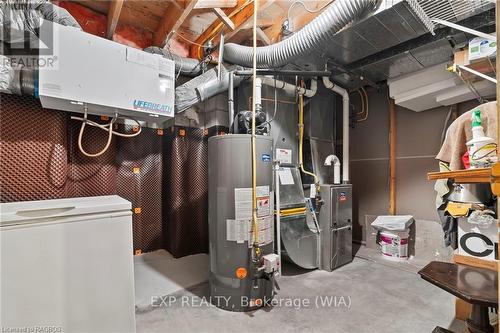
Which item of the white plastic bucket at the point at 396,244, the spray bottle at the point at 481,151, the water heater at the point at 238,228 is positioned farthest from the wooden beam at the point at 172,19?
the white plastic bucket at the point at 396,244

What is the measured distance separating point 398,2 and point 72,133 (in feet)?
9.21

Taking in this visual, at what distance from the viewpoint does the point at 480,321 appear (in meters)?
1.06

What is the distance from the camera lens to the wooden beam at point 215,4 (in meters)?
1.93

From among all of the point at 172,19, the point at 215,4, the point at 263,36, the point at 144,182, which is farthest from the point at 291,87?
the point at 144,182

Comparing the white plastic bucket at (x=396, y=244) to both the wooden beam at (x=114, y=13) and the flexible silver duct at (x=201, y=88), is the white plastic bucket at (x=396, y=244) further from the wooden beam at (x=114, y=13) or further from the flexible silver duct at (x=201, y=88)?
the wooden beam at (x=114, y=13)

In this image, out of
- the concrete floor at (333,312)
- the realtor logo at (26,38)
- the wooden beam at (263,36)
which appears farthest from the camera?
the wooden beam at (263,36)

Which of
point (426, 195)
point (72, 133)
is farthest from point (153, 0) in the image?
point (426, 195)

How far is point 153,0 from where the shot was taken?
2.27 meters

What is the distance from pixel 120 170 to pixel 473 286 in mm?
2789

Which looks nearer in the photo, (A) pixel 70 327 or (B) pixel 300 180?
(A) pixel 70 327

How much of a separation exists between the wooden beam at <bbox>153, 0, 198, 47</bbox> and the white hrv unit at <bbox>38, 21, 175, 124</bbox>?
446 millimetres

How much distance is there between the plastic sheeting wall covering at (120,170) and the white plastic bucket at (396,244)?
2292mm

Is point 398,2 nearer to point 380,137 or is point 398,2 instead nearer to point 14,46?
point 380,137

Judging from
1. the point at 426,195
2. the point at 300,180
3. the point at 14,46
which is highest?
the point at 14,46
